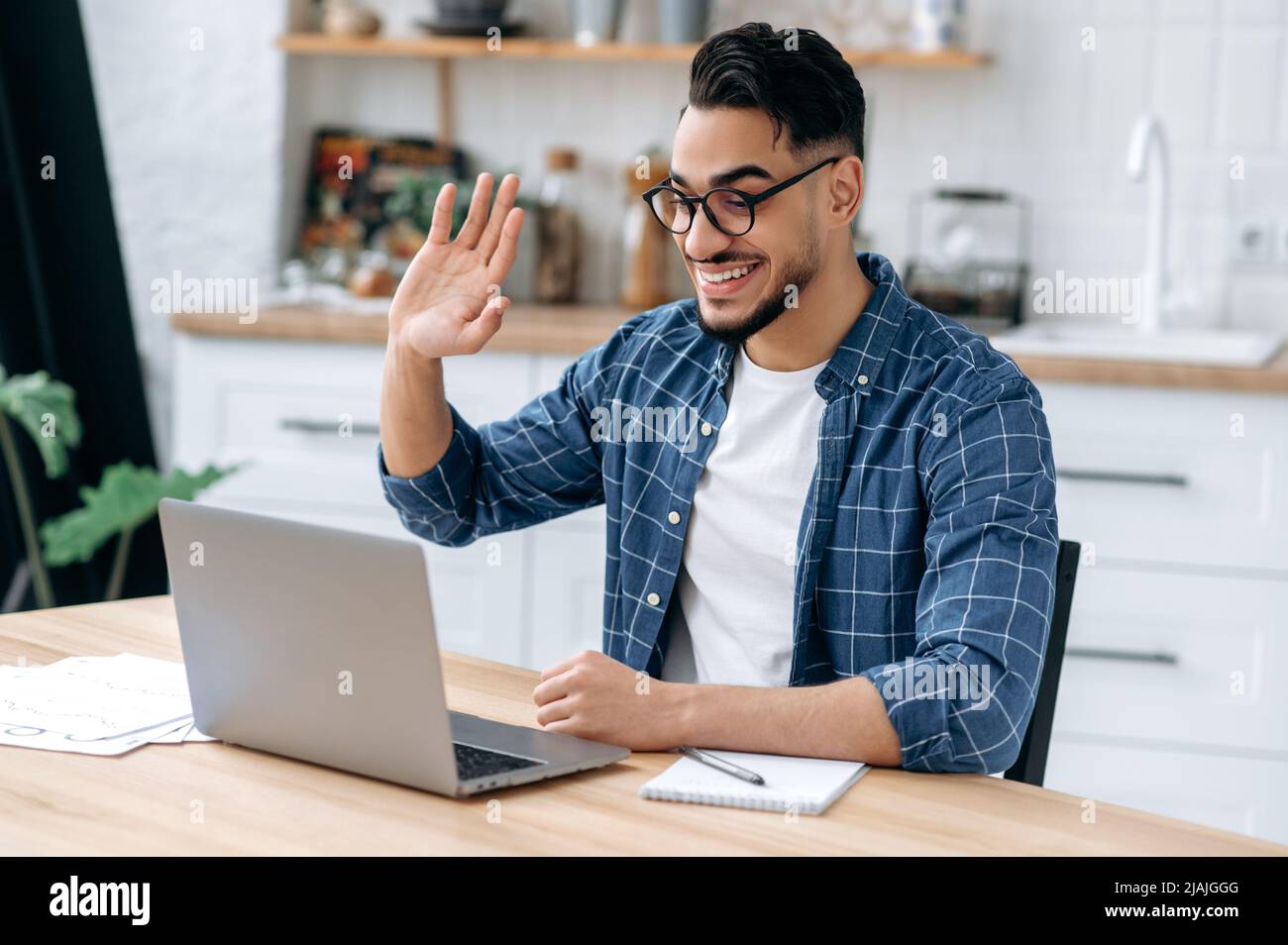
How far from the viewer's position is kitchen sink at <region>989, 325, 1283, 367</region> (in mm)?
2537

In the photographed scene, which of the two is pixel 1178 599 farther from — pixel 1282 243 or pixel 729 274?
pixel 729 274

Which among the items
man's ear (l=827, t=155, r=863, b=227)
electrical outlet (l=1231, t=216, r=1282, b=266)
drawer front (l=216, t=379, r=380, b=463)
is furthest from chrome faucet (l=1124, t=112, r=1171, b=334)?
drawer front (l=216, t=379, r=380, b=463)

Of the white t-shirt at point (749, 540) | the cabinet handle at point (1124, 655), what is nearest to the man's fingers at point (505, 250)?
the white t-shirt at point (749, 540)

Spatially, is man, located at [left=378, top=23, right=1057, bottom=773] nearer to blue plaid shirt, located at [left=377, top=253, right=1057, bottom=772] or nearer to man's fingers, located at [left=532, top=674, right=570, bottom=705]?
blue plaid shirt, located at [left=377, top=253, right=1057, bottom=772]

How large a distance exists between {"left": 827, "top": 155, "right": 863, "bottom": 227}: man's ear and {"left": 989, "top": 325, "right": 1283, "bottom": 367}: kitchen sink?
975mm

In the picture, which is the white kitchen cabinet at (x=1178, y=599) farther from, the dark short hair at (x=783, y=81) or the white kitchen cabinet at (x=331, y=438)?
the dark short hair at (x=783, y=81)

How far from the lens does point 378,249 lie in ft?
11.0

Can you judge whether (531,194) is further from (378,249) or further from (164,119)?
(164,119)

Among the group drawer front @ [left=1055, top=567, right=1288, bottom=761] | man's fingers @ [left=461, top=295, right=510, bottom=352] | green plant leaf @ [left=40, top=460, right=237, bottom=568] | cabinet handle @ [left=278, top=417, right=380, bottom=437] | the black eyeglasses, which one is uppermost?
the black eyeglasses

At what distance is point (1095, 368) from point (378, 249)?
1.62 meters

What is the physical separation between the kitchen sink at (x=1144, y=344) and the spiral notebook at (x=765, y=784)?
1486 mm

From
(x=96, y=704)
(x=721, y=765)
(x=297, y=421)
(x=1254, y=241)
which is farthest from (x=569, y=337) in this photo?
(x=721, y=765)

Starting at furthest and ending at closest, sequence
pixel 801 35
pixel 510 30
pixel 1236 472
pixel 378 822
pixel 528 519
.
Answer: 1. pixel 510 30
2. pixel 1236 472
3. pixel 528 519
4. pixel 801 35
5. pixel 378 822
